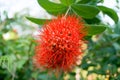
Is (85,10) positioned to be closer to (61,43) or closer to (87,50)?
(61,43)

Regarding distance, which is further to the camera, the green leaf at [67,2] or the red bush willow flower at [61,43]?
the green leaf at [67,2]

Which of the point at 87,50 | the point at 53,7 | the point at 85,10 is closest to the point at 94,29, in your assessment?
Answer: the point at 85,10

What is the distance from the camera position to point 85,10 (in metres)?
1.60

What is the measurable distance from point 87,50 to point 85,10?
85cm

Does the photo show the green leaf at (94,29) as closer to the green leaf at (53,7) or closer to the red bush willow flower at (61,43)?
the red bush willow flower at (61,43)

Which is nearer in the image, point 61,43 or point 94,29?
point 61,43

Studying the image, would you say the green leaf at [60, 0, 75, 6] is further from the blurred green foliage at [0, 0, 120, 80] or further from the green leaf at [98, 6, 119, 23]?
the green leaf at [98, 6, 119, 23]

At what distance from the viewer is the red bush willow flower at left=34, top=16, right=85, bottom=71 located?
1.43 metres

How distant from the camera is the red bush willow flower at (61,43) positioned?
1.43 meters

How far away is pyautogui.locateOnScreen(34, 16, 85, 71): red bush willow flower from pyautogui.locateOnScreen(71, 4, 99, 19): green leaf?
0.10 m

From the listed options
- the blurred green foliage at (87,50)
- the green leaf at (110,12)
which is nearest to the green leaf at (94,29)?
the blurred green foliage at (87,50)

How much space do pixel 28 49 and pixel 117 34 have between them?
83cm

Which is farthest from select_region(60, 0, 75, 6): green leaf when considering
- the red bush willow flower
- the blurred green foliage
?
the red bush willow flower

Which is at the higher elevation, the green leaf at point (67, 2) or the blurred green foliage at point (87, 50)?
the green leaf at point (67, 2)
